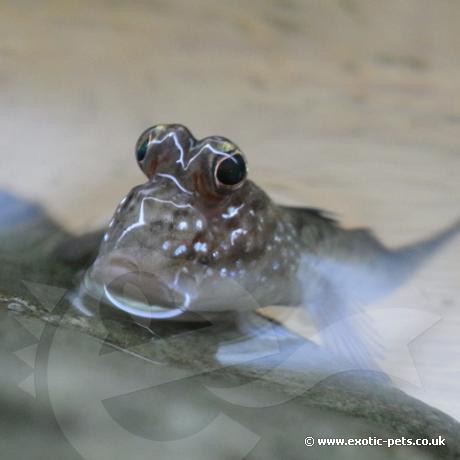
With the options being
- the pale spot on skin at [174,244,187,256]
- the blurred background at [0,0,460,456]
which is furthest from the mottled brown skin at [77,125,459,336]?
the blurred background at [0,0,460,456]

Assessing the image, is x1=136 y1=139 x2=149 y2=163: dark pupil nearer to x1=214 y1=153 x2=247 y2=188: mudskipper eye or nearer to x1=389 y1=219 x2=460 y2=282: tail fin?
x1=214 y1=153 x2=247 y2=188: mudskipper eye

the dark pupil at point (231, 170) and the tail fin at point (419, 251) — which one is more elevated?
the dark pupil at point (231, 170)

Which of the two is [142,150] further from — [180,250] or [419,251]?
[419,251]

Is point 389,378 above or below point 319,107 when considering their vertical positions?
below

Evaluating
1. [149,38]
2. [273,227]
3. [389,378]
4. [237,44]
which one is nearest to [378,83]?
[237,44]

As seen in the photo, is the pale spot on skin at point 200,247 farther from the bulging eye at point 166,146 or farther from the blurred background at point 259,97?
the blurred background at point 259,97

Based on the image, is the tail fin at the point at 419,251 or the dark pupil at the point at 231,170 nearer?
the dark pupil at the point at 231,170

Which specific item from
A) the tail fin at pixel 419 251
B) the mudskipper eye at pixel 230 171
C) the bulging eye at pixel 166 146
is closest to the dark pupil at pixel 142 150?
the bulging eye at pixel 166 146

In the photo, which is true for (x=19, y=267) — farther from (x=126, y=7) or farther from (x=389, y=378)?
A: (x=126, y=7)
